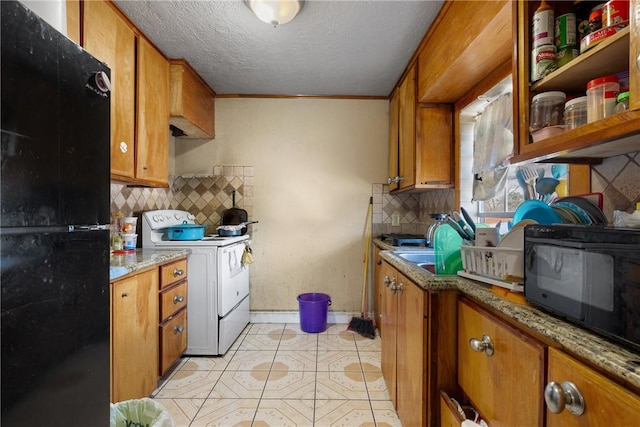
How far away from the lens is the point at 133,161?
1.93m

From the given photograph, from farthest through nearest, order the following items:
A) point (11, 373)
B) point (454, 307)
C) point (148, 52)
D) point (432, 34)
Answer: point (148, 52) < point (432, 34) < point (454, 307) < point (11, 373)

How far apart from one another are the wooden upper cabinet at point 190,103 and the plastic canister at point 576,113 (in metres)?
2.44

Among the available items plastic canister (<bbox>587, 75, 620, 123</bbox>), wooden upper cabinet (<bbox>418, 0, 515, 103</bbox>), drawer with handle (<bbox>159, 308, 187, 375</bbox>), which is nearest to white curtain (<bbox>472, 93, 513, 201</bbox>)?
wooden upper cabinet (<bbox>418, 0, 515, 103</bbox>)

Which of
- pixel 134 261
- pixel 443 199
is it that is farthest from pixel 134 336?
pixel 443 199

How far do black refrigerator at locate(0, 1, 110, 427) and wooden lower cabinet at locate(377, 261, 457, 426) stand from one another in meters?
1.08

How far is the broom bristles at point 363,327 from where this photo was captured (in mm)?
2682

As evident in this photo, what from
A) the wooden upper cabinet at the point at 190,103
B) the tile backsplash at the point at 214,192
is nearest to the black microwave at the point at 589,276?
the wooden upper cabinet at the point at 190,103

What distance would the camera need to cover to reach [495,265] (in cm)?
93

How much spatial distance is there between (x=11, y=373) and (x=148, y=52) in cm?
213

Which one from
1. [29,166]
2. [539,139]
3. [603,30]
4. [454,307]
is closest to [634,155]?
[539,139]

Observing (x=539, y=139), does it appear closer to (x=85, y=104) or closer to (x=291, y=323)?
(x=85, y=104)

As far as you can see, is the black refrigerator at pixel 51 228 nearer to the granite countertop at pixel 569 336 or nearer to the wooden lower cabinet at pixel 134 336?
the wooden lower cabinet at pixel 134 336

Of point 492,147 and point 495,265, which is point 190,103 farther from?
point 495,265

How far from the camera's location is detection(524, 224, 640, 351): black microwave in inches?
19.6
